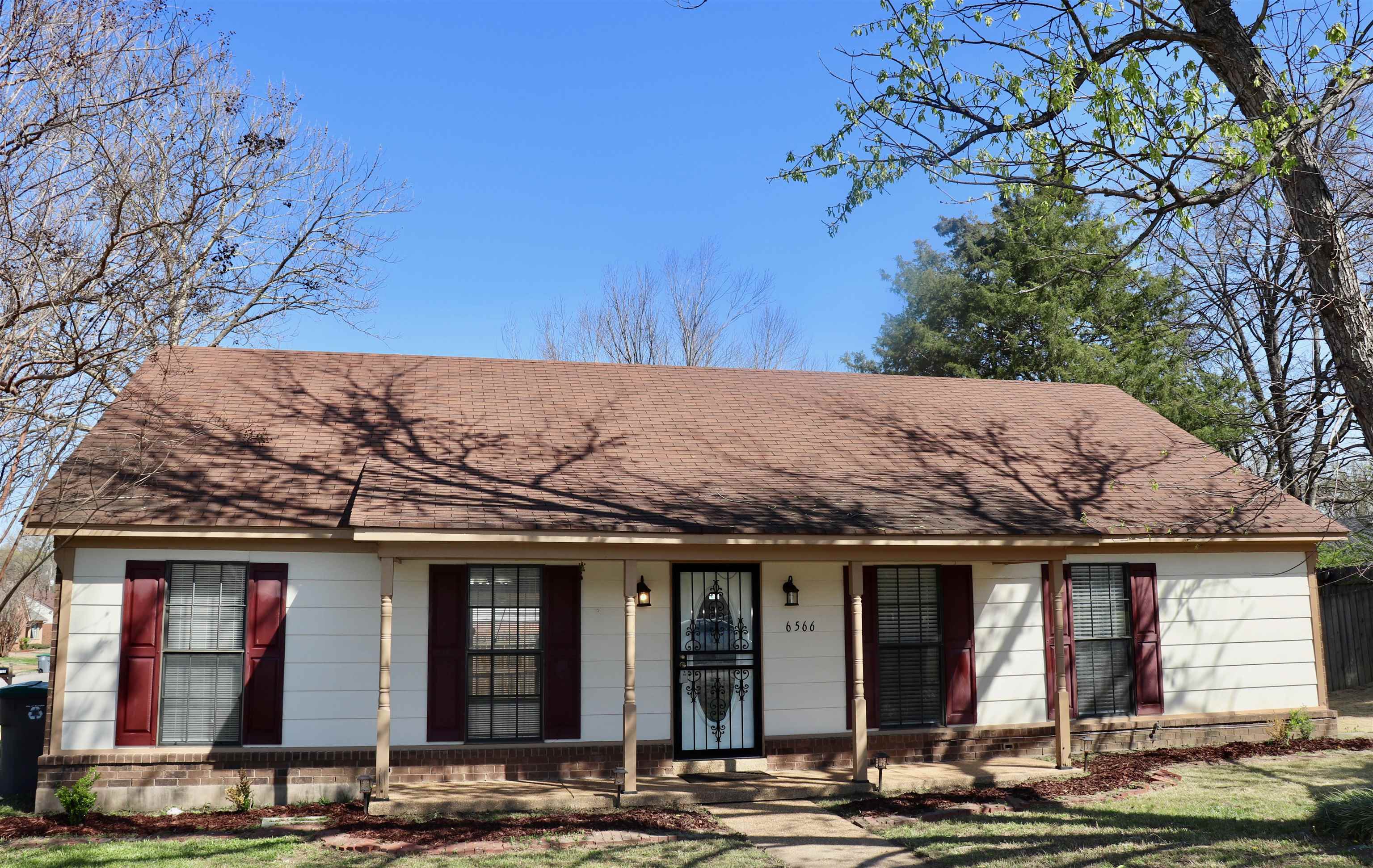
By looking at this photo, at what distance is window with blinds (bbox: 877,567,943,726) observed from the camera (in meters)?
11.5

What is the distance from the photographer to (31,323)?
6.77 m

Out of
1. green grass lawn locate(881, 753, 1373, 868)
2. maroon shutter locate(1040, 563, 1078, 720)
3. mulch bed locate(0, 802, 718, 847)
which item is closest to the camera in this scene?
green grass lawn locate(881, 753, 1373, 868)

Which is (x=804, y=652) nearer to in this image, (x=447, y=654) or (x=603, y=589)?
(x=603, y=589)

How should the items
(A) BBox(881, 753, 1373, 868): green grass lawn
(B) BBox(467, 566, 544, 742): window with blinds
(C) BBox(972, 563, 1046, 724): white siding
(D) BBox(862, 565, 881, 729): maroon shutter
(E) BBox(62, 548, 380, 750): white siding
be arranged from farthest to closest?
(C) BBox(972, 563, 1046, 724): white siding → (D) BBox(862, 565, 881, 729): maroon shutter → (B) BBox(467, 566, 544, 742): window with blinds → (E) BBox(62, 548, 380, 750): white siding → (A) BBox(881, 753, 1373, 868): green grass lawn

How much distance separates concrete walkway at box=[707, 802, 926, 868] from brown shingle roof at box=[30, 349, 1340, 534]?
2.59 meters

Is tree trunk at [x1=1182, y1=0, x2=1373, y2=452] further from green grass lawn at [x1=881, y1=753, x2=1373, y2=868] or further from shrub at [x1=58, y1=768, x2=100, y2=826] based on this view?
shrub at [x1=58, y1=768, x2=100, y2=826]

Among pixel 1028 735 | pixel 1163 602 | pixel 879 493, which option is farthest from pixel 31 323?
pixel 1163 602

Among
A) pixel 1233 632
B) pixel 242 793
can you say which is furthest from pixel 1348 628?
pixel 242 793

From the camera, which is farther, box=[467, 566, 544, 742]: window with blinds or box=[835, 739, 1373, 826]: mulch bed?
box=[467, 566, 544, 742]: window with blinds

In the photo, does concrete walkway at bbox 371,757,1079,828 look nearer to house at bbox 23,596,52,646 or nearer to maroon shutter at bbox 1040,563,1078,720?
maroon shutter at bbox 1040,563,1078,720

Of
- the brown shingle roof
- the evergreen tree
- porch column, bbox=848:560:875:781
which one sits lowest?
porch column, bbox=848:560:875:781

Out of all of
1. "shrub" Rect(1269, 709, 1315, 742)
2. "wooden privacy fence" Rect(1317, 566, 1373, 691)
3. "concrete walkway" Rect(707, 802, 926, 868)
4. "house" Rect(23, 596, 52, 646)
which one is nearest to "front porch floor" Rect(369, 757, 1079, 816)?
"concrete walkway" Rect(707, 802, 926, 868)

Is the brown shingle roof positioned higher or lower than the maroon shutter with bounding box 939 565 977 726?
higher

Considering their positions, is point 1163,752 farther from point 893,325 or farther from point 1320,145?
point 893,325
